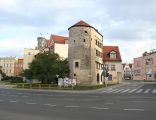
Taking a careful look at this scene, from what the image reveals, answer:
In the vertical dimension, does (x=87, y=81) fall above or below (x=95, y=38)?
below

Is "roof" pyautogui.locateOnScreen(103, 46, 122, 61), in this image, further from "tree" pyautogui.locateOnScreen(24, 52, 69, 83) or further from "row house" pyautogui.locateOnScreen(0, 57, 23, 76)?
"row house" pyautogui.locateOnScreen(0, 57, 23, 76)

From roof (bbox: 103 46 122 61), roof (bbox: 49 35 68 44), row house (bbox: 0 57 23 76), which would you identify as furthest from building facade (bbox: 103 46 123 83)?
row house (bbox: 0 57 23 76)

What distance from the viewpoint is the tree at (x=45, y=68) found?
223ft

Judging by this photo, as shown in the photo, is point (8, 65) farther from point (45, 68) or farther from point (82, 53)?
point (45, 68)

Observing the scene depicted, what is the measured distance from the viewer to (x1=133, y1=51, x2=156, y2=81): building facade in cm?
13485

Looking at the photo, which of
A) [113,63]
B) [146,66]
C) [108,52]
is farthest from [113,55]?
[146,66]

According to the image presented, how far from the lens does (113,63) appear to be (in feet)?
302

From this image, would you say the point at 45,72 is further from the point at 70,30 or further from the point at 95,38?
the point at 95,38

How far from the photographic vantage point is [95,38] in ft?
259

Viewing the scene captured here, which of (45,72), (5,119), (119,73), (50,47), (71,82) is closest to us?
(5,119)

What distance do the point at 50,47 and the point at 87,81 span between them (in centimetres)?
3191

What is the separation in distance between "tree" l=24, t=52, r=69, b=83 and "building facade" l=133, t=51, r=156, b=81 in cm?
6702

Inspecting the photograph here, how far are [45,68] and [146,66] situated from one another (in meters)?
82.1

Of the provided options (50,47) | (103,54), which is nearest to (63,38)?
(50,47)
